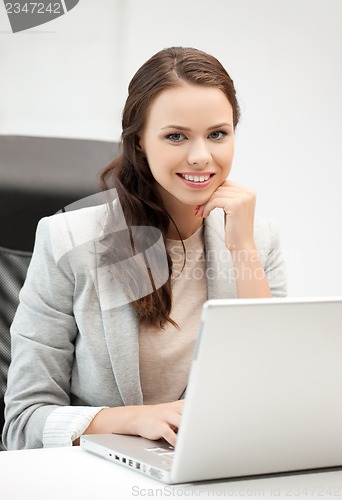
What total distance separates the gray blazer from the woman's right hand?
0.16 m

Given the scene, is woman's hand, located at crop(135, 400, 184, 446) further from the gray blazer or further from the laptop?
the gray blazer

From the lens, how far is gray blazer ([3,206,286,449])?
4.33 feet

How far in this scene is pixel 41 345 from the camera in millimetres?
1328

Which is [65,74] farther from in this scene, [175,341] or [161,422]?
[161,422]

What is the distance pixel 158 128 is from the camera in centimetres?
140

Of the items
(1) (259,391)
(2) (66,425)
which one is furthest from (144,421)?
(1) (259,391)

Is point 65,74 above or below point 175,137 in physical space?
below

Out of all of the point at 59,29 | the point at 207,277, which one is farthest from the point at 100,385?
the point at 59,29

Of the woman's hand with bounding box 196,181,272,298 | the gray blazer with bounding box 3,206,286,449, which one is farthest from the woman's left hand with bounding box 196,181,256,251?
the gray blazer with bounding box 3,206,286,449

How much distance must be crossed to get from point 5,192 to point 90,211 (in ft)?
0.56

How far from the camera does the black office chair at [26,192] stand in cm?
150

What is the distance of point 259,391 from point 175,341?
635mm

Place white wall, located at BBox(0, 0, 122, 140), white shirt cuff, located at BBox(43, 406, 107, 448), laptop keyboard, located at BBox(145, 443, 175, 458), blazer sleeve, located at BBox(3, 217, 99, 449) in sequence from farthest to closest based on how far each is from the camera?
1. white wall, located at BBox(0, 0, 122, 140)
2. blazer sleeve, located at BBox(3, 217, 99, 449)
3. white shirt cuff, located at BBox(43, 406, 107, 448)
4. laptop keyboard, located at BBox(145, 443, 175, 458)

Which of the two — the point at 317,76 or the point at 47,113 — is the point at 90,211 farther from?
the point at 317,76
